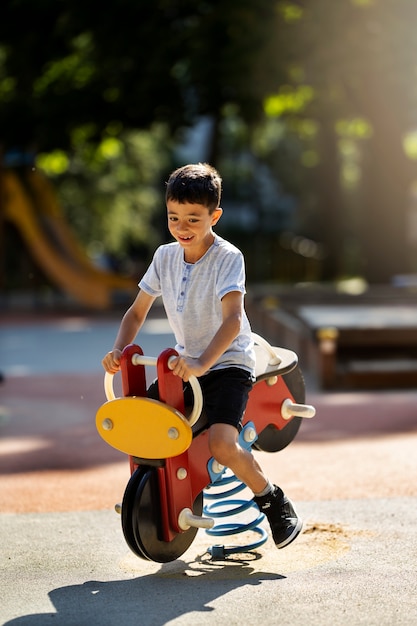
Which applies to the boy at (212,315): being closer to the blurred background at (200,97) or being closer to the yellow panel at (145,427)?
the yellow panel at (145,427)

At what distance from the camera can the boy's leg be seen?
4301mm

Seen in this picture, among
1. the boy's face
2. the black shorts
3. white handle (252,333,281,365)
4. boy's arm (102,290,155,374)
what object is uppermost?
the boy's face

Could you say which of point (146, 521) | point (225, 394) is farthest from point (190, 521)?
point (225, 394)

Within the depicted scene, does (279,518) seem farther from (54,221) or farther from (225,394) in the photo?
(54,221)

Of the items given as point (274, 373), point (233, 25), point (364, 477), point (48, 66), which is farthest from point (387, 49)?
point (274, 373)

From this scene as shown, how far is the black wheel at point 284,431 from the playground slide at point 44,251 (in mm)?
16727

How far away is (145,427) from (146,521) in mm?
363

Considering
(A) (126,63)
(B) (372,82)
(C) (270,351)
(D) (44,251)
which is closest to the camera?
(C) (270,351)

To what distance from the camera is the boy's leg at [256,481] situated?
169 inches

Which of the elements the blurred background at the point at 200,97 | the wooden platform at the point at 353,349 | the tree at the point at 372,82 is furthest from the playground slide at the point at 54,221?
the wooden platform at the point at 353,349

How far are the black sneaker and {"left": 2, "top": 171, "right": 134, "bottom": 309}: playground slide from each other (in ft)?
56.9

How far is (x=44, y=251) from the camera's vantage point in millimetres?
22469

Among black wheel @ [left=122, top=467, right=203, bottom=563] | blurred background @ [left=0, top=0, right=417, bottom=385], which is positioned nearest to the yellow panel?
black wheel @ [left=122, top=467, right=203, bottom=563]

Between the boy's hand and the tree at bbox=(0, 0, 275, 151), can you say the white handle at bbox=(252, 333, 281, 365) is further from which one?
the tree at bbox=(0, 0, 275, 151)
